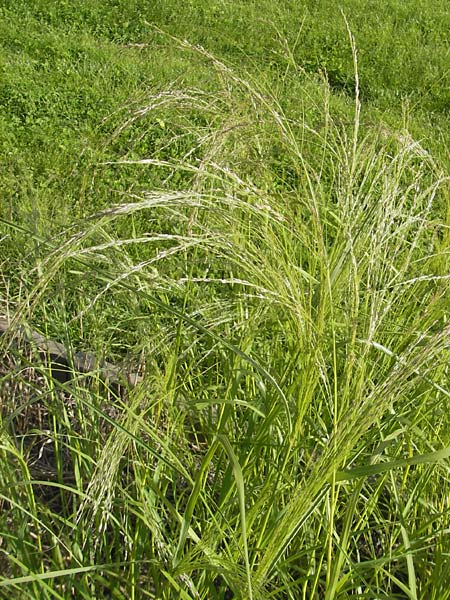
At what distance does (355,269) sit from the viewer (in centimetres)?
157

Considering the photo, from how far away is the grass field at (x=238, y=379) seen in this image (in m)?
1.53

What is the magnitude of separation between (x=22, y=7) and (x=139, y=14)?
841 mm

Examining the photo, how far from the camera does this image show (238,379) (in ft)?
6.13

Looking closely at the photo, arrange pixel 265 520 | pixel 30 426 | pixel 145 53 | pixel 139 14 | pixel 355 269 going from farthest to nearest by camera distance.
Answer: pixel 139 14 → pixel 145 53 → pixel 30 426 → pixel 265 520 → pixel 355 269

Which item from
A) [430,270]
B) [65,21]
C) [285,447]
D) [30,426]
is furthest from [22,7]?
[285,447]

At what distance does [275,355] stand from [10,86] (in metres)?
3.75

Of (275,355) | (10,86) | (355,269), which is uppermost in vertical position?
(355,269)

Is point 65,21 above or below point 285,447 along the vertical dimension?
below

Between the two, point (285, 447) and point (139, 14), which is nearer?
point (285, 447)

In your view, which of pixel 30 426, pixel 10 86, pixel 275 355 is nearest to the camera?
pixel 275 355

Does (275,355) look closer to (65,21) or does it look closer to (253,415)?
(253,415)

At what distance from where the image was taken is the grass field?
5.01ft

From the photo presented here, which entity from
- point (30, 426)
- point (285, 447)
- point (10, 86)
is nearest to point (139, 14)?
point (10, 86)

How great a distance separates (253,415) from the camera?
187 centimetres
